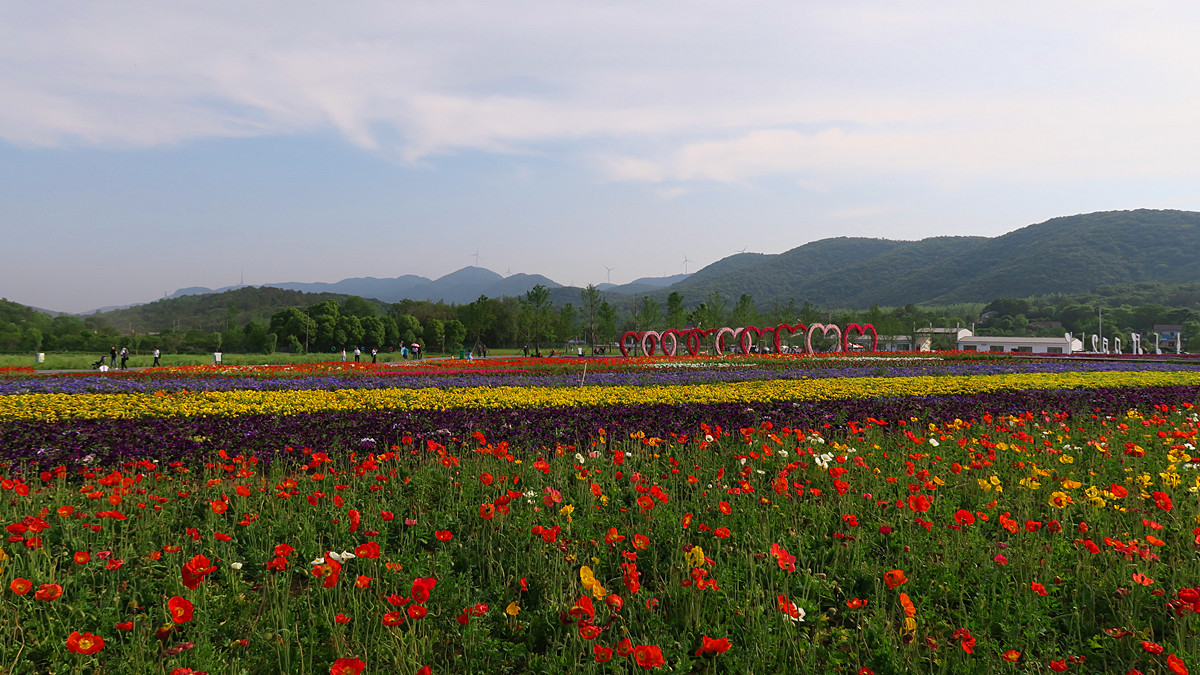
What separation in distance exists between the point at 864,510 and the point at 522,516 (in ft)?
8.23

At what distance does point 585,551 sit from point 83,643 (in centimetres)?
243

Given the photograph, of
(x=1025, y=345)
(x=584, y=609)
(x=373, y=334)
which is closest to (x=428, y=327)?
(x=373, y=334)

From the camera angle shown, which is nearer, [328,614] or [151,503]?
[328,614]

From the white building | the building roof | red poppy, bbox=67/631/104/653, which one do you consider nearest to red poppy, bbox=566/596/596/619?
red poppy, bbox=67/631/104/653

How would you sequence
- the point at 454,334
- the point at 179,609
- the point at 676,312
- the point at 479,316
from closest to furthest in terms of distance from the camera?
the point at 179,609
the point at 676,312
the point at 479,316
the point at 454,334

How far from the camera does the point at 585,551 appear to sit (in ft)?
12.7

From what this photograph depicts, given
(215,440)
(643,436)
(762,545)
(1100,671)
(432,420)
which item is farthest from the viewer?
(432,420)

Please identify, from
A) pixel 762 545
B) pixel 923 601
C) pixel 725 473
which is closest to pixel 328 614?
pixel 762 545

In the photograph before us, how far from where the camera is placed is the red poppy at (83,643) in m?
2.09

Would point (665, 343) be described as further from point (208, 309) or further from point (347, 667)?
point (208, 309)

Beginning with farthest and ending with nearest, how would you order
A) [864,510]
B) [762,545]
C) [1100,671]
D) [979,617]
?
[864,510]
[762,545]
[979,617]
[1100,671]

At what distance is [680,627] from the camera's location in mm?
3271

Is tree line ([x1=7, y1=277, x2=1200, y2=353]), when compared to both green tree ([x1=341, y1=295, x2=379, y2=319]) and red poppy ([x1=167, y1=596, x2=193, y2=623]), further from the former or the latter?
red poppy ([x1=167, y1=596, x2=193, y2=623])

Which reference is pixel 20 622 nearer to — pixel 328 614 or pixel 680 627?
pixel 328 614
